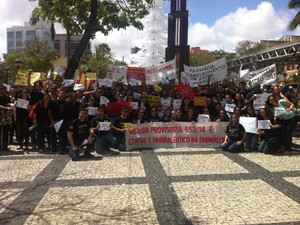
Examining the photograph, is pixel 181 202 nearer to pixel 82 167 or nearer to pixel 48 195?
pixel 48 195

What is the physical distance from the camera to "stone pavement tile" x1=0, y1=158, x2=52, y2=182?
7719mm

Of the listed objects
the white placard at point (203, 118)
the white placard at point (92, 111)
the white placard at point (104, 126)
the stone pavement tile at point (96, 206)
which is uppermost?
the white placard at point (92, 111)

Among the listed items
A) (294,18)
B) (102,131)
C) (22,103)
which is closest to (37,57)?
(294,18)

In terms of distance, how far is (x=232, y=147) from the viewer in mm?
10125

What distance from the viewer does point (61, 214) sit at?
5.60 m

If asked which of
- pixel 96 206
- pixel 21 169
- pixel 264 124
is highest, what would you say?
pixel 264 124

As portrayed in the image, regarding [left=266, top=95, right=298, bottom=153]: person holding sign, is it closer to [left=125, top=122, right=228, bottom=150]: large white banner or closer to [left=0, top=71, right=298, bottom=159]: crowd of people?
[left=0, top=71, right=298, bottom=159]: crowd of people

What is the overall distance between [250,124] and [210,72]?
528 cm

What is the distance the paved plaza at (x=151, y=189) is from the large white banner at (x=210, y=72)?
5972 millimetres

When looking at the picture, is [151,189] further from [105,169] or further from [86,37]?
[86,37]

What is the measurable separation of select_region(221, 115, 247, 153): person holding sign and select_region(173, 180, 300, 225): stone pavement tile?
301cm

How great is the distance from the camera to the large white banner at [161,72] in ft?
52.4

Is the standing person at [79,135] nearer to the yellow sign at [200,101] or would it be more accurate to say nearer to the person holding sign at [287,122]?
the yellow sign at [200,101]

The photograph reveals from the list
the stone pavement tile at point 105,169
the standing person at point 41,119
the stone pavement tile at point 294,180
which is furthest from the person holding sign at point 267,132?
the standing person at point 41,119
